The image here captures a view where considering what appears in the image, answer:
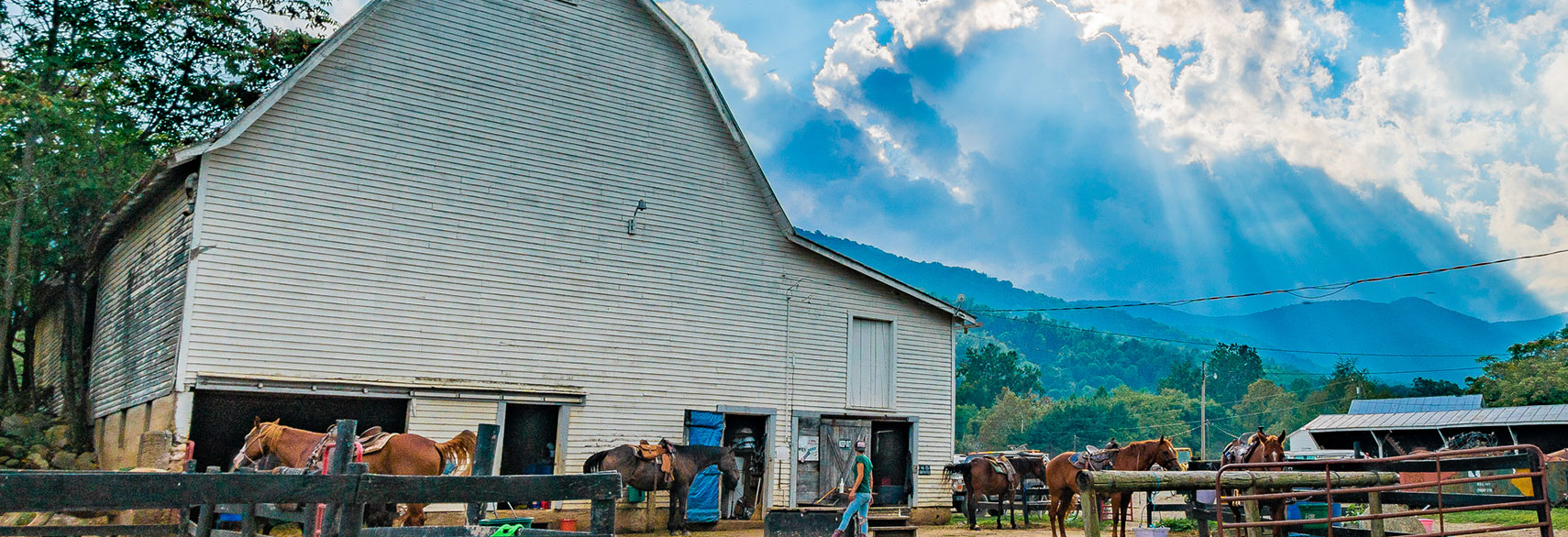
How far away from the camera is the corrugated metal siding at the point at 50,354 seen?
24938 mm

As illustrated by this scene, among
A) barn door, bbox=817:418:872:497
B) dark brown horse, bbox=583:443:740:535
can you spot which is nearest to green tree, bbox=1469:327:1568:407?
barn door, bbox=817:418:872:497

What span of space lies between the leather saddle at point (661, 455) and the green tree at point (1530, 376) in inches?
2160

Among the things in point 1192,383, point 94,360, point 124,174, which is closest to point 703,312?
point 94,360

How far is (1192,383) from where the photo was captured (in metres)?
142

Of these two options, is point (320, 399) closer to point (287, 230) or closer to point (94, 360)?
point (287, 230)

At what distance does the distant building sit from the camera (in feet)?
116

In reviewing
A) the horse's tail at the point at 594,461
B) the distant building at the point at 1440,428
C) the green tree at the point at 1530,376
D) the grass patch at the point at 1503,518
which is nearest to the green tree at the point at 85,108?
the horse's tail at the point at 594,461

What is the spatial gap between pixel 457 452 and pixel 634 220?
7084mm

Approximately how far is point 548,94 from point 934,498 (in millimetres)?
11324

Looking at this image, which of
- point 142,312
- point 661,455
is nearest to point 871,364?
point 661,455

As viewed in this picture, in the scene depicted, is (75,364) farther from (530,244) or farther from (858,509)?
(858,509)

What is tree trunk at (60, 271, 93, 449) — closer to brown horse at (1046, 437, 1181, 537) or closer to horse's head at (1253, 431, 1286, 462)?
brown horse at (1046, 437, 1181, 537)

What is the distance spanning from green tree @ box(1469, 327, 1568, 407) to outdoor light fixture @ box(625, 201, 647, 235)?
54998mm

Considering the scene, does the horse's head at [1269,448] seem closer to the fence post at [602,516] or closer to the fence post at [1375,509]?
the fence post at [1375,509]
